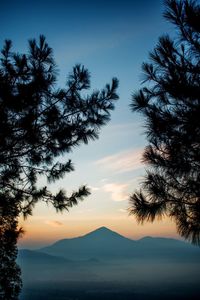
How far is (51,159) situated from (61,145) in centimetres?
48

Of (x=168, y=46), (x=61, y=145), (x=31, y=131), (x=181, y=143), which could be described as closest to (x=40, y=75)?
(x=31, y=131)

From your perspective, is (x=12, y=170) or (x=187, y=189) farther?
(x=12, y=170)

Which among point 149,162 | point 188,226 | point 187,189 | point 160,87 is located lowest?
point 188,226

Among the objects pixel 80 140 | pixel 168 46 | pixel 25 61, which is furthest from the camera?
pixel 80 140

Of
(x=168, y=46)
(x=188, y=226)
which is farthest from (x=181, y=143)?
(x=168, y=46)

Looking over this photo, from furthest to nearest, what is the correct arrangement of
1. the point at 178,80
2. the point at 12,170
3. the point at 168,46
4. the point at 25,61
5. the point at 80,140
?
the point at 80,140 < the point at 12,170 < the point at 25,61 < the point at 168,46 < the point at 178,80

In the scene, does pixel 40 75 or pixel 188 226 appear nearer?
pixel 188 226

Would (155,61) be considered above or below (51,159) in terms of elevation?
above

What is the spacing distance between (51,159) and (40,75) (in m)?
2.18

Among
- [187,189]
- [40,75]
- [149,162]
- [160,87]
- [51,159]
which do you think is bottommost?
[187,189]

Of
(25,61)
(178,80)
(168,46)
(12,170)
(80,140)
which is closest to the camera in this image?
(178,80)

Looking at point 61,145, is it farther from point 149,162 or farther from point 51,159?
point 149,162

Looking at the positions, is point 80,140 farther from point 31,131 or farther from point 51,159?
point 31,131

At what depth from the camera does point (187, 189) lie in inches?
203
